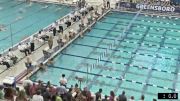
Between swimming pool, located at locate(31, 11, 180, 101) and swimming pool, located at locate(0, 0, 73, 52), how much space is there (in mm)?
2748

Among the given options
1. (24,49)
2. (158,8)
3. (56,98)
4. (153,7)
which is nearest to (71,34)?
(24,49)

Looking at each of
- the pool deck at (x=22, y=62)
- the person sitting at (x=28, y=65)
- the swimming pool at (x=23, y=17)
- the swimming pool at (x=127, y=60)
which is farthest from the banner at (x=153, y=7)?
the person sitting at (x=28, y=65)

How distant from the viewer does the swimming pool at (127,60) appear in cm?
1330

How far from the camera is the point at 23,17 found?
2114cm

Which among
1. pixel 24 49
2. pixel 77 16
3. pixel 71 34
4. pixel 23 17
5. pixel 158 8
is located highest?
pixel 158 8

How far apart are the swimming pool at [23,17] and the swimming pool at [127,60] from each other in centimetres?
275

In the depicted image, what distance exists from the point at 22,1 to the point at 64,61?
1095cm

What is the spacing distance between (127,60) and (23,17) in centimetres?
825

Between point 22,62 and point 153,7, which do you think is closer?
point 22,62

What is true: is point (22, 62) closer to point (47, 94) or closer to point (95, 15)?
point (47, 94)

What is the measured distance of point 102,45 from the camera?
1712cm

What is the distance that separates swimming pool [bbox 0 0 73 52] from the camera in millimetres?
17859

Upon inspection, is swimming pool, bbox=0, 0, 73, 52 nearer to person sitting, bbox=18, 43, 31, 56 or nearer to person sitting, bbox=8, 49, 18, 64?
person sitting, bbox=18, 43, 31, 56

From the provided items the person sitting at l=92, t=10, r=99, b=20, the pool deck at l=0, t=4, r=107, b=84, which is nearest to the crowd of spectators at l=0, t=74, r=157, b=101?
the pool deck at l=0, t=4, r=107, b=84
